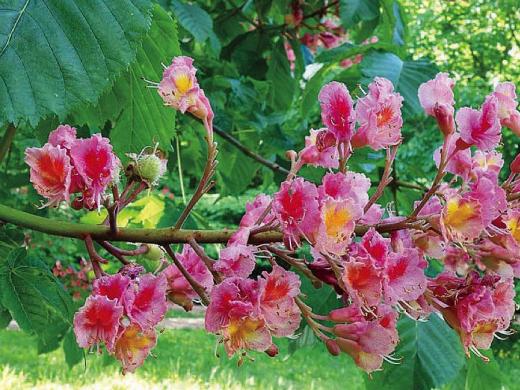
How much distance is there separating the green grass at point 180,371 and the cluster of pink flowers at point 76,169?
4.21 meters

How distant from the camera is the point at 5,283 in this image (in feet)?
3.59

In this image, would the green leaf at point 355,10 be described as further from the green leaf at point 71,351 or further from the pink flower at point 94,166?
the pink flower at point 94,166

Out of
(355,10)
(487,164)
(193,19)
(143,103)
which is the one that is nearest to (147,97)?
(143,103)

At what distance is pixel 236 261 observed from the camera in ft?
2.32

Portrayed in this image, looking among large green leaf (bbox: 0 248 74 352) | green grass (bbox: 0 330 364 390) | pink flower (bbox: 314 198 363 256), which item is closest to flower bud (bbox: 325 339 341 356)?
pink flower (bbox: 314 198 363 256)

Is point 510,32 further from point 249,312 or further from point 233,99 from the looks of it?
point 249,312

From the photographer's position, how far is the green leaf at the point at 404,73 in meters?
1.54

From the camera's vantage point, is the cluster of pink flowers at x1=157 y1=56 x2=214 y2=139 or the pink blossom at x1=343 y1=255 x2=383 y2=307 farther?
the cluster of pink flowers at x1=157 y1=56 x2=214 y2=139

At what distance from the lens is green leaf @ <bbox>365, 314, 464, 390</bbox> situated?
1.33 m

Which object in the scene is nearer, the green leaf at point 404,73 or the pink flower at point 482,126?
the pink flower at point 482,126

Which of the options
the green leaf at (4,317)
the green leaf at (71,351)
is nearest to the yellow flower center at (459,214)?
the green leaf at (4,317)

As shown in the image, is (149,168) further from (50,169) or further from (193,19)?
(193,19)

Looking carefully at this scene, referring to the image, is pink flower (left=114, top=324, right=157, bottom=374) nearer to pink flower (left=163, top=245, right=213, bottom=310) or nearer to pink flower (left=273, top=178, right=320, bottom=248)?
pink flower (left=163, top=245, right=213, bottom=310)

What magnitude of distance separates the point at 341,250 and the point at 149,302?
0.20m
